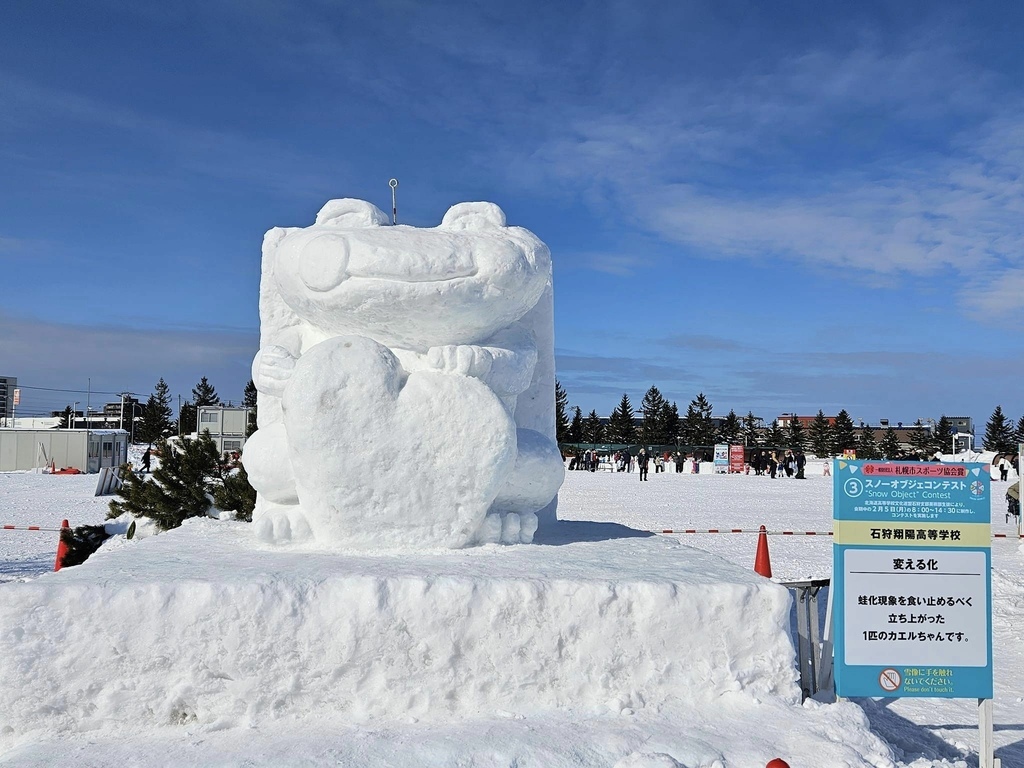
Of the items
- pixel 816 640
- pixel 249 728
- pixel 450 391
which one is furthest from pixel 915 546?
pixel 249 728

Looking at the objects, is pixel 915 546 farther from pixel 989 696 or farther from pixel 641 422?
pixel 641 422

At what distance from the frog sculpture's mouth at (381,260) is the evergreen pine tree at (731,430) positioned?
206 feet

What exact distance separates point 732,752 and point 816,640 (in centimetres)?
156

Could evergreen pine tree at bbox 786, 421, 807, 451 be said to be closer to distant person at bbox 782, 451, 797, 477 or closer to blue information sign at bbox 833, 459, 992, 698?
distant person at bbox 782, 451, 797, 477

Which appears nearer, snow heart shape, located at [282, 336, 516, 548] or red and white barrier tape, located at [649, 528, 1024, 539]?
snow heart shape, located at [282, 336, 516, 548]

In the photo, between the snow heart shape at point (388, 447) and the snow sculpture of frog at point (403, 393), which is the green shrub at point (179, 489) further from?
the snow heart shape at point (388, 447)

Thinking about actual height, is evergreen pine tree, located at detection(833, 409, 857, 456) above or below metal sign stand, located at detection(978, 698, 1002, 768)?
above

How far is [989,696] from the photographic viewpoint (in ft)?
12.0

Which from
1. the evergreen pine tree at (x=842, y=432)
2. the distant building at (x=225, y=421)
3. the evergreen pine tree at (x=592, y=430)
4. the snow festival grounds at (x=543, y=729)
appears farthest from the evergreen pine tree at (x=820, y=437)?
the snow festival grounds at (x=543, y=729)

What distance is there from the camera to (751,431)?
6806cm

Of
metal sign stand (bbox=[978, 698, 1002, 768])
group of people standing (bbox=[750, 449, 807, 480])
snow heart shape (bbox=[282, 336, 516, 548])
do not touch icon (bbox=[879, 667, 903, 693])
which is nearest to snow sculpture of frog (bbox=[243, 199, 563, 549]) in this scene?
snow heart shape (bbox=[282, 336, 516, 548])

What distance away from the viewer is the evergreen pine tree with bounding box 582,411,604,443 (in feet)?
219

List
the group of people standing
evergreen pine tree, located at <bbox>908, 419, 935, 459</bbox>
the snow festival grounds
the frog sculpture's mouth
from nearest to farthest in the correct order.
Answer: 1. the snow festival grounds
2. the frog sculpture's mouth
3. the group of people standing
4. evergreen pine tree, located at <bbox>908, 419, 935, 459</bbox>

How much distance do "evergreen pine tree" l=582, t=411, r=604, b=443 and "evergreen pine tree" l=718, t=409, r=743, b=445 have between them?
917 cm
